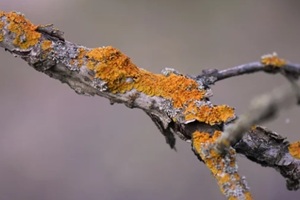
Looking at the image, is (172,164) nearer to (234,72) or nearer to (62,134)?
(62,134)

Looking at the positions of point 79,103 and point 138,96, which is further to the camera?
point 79,103

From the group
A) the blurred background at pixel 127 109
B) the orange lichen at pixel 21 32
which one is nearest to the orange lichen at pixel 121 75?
the orange lichen at pixel 21 32

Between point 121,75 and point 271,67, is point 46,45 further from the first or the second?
point 271,67

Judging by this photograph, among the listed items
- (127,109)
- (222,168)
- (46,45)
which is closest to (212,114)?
(222,168)

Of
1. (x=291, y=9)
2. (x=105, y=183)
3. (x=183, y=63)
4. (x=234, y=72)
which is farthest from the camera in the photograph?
(x=291, y=9)

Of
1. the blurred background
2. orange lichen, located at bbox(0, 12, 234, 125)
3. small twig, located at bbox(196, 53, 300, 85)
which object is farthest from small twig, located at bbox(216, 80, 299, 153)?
the blurred background

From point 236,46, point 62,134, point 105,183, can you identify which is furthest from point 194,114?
point 236,46

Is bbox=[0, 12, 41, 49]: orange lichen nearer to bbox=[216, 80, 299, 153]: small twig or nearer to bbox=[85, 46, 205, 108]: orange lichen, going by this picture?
bbox=[85, 46, 205, 108]: orange lichen
